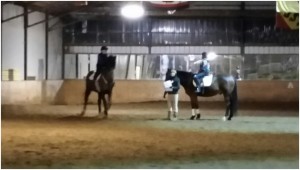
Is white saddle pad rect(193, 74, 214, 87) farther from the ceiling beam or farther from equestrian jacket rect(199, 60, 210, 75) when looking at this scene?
the ceiling beam

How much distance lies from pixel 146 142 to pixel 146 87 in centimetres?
1844

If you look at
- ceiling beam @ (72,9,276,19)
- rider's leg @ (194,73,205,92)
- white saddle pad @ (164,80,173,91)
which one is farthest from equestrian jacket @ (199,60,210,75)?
ceiling beam @ (72,9,276,19)

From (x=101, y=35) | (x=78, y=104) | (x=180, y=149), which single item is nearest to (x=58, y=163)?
(x=180, y=149)

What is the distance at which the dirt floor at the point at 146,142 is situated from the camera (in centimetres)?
1012

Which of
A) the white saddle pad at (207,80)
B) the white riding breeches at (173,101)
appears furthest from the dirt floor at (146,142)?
the white saddle pad at (207,80)

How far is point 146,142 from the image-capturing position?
1320 centimetres

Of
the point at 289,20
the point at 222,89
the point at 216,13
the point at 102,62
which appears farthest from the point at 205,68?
the point at 216,13

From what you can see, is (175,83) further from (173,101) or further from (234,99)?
(234,99)

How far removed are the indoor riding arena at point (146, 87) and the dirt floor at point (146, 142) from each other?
0.03m

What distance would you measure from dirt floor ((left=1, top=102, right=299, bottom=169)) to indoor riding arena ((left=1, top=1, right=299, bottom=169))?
0.03 m

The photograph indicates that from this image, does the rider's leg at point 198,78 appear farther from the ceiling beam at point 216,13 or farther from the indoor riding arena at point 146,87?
the ceiling beam at point 216,13

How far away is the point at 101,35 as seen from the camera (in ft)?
125

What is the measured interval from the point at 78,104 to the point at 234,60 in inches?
494

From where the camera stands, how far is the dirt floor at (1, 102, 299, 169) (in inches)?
399
